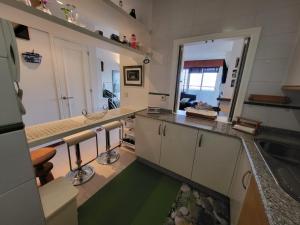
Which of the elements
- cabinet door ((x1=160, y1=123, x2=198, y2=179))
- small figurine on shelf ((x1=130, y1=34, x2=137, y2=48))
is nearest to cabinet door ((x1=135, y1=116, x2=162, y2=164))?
cabinet door ((x1=160, y1=123, x2=198, y2=179))

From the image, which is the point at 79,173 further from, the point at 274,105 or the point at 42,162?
the point at 274,105

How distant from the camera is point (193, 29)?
1763 mm

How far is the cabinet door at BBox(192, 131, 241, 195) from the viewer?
1.36m

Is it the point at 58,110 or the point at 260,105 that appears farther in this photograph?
the point at 58,110

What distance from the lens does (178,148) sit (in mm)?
1702

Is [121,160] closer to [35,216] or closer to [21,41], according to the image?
[35,216]

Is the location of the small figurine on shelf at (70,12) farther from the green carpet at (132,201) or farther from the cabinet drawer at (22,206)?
the green carpet at (132,201)

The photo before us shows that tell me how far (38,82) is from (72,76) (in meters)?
0.66

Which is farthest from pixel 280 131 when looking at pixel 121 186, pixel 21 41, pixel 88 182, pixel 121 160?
pixel 21 41

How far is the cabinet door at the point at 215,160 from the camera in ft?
4.46

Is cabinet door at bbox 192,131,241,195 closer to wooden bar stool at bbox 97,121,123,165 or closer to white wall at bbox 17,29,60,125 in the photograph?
wooden bar stool at bbox 97,121,123,165

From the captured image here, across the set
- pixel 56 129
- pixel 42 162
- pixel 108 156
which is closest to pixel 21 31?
pixel 56 129

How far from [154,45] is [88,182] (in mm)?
2255

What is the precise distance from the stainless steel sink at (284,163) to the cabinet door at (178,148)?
65cm
